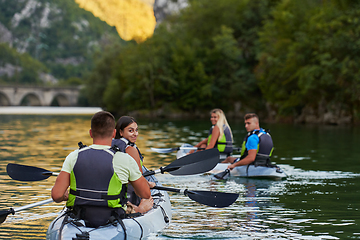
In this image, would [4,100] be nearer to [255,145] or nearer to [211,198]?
[255,145]

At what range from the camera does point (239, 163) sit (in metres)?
10.4

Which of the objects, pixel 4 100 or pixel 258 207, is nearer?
pixel 258 207

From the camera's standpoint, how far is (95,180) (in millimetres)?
4758

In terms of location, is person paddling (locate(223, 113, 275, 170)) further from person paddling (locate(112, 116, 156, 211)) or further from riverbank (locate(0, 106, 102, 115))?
riverbank (locate(0, 106, 102, 115))

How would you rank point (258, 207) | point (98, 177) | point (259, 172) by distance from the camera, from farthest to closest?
point (259, 172)
point (258, 207)
point (98, 177)

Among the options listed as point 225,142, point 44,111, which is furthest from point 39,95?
point 225,142

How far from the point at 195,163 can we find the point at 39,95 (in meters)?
105

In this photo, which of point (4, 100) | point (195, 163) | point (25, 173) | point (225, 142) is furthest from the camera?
point (4, 100)

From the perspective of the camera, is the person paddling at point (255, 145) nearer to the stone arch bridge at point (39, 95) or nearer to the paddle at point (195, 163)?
the paddle at point (195, 163)

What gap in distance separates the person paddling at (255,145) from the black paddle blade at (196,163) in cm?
379

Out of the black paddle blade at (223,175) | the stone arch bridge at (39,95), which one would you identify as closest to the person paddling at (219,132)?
the black paddle blade at (223,175)

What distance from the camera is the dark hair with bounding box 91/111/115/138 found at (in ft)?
15.1

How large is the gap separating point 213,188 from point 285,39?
3635cm

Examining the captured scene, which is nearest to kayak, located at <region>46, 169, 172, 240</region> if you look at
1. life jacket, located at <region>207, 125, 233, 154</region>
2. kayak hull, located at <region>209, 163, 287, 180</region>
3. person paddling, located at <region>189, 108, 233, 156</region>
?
kayak hull, located at <region>209, 163, 287, 180</region>
